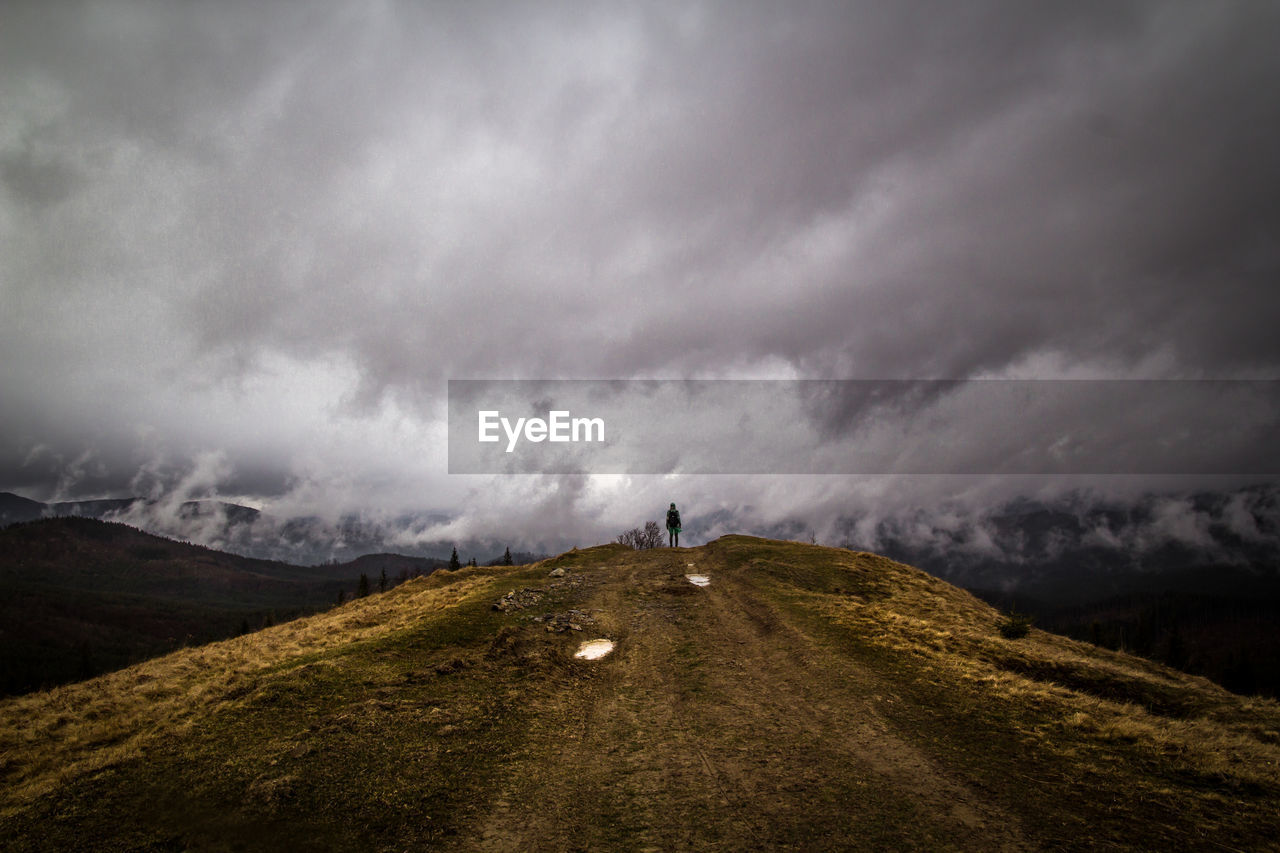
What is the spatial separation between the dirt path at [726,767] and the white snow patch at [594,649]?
54cm

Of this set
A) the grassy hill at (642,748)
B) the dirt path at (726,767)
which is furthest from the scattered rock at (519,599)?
the dirt path at (726,767)

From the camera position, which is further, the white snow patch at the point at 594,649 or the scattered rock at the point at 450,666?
the white snow patch at the point at 594,649

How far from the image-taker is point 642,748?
1250 cm

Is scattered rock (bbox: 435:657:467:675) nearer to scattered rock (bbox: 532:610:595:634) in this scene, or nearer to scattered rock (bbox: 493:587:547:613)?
scattered rock (bbox: 532:610:595:634)

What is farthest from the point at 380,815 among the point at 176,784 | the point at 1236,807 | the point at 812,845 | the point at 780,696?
the point at 1236,807

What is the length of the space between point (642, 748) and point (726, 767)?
6.94ft

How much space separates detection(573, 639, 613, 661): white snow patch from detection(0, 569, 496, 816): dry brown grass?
7.57 meters

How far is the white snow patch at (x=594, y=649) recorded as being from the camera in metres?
19.5

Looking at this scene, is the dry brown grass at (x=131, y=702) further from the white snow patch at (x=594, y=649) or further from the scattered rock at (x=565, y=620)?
the white snow patch at (x=594, y=649)

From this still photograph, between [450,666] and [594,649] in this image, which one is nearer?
[450,666]

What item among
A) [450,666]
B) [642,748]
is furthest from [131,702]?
[642,748]

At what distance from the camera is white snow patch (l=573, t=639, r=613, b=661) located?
19.5 m

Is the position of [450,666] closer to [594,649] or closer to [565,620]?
[594,649]

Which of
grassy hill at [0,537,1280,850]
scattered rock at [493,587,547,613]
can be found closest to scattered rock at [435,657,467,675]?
grassy hill at [0,537,1280,850]
